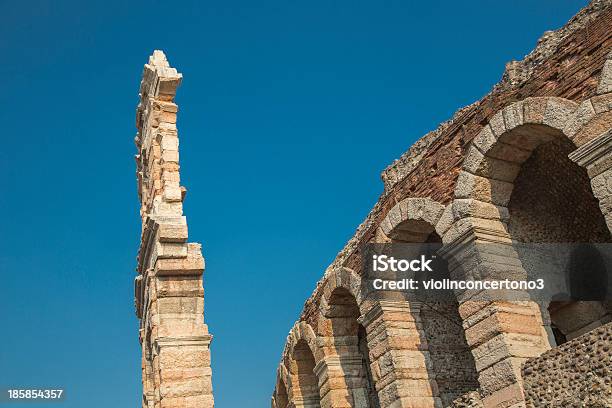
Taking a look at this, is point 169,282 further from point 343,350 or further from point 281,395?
point 281,395

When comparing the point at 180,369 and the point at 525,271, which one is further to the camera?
the point at 525,271

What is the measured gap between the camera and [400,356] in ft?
34.2

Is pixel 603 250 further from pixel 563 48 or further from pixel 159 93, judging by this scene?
pixel 159 93

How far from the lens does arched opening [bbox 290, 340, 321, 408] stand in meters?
14.8

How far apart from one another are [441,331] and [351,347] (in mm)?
2486

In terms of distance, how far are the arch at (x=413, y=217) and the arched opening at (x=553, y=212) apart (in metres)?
1.09

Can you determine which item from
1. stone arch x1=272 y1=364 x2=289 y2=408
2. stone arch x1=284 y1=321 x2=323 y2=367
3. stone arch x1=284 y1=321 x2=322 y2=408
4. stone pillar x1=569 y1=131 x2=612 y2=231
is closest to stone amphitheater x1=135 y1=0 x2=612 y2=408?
stone pillar x1=569 y1=131 x2=612 y2=231

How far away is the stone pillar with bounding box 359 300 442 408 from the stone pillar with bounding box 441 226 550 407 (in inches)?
67.7

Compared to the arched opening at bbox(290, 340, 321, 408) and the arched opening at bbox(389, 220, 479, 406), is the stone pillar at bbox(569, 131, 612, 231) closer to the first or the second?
the arched opening at bbox(389, 220, 479, 406)

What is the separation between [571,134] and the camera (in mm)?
7824

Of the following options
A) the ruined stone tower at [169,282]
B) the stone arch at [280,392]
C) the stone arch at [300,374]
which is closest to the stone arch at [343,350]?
the stone arch at [300,374]

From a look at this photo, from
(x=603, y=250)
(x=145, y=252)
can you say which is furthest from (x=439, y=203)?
(x=145, y=252)

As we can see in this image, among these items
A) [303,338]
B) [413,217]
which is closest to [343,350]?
[303,338]

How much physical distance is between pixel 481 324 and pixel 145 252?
4.41 m
